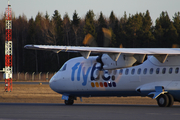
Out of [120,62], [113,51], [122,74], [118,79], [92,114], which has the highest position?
[113,51]

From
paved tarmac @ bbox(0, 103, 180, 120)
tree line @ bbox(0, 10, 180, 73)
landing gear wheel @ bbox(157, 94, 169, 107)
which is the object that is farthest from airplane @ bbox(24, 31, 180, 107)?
tree line @ bbox(0, 10, 180, 73)

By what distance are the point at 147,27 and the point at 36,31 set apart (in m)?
27.7

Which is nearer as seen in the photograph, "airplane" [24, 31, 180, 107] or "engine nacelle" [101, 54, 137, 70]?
"airplane" [24, 31, 180, 107]

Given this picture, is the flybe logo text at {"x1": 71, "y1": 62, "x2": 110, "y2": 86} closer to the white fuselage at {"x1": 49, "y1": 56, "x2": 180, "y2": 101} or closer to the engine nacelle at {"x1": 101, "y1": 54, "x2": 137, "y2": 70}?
the white fuselage at {"x1": 49, "y1": 56, "x2": 180, "y2": 101}

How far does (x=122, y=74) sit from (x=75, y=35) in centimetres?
6439

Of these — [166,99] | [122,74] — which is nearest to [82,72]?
[122,74]

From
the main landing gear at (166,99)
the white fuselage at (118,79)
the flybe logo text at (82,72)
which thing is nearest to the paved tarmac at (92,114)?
the main landing gear at (166,99)

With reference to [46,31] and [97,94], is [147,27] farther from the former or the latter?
[97,94]

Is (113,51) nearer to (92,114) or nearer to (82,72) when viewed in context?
(92,114)

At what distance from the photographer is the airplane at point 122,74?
18.5m

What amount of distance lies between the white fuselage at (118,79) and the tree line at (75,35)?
170ft

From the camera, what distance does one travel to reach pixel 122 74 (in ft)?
67.9

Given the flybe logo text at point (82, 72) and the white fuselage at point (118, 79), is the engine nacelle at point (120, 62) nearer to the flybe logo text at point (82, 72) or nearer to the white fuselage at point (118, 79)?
the white fuselage at point (118, 79)

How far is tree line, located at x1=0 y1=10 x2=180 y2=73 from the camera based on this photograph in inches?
3063
